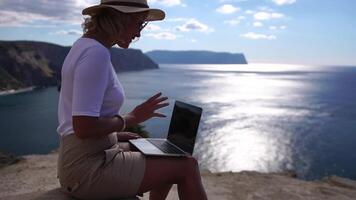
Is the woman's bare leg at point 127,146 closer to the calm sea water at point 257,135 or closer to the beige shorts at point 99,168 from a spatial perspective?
the beige shorts at point 99,168

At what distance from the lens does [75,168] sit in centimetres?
341

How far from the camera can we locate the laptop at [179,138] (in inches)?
149

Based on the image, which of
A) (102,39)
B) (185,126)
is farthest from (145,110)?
(185,126)

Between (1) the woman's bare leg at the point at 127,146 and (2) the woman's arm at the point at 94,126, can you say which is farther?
(1) the woman's bare leg at the point at 127,146

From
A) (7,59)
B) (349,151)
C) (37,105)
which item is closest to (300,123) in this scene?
(349,151)

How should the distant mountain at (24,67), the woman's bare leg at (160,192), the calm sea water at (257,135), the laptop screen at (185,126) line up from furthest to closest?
the distant mountain at (24,67)
the calm sea water at (257,135)
the laptop screen at (185,126)
the woman's bare leg at (160,192)

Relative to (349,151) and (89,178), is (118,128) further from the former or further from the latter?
(349,151)

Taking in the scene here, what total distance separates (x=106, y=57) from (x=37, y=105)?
8306 centimetres

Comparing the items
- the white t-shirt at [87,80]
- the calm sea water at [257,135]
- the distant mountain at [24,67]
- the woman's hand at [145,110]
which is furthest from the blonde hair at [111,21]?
the distant mountain at [24,67]

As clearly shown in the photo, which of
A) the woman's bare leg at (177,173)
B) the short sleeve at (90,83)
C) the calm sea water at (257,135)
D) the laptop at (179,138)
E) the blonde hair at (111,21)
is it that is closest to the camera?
the short sleeve at (90,83)

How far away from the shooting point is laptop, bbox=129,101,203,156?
12.4ft

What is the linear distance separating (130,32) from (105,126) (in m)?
0.72

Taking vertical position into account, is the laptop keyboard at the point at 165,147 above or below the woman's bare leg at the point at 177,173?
above

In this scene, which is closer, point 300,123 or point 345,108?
point 300,123
